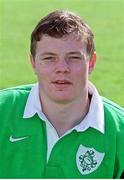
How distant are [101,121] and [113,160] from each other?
0.77 feet

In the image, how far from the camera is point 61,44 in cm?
397

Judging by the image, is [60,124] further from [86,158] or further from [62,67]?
[62,67]

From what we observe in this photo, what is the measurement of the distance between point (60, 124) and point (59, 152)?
0.20 m

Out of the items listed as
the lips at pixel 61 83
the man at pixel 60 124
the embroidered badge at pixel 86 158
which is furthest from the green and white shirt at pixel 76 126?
the lips at pixel 61 83

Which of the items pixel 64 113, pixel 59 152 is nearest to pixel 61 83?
pixel 64 113

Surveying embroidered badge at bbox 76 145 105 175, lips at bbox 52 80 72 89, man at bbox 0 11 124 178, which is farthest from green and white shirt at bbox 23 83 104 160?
lips at bbox 52 80 72 89

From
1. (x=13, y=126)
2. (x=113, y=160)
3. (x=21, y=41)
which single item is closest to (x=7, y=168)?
(x=13, y=126)

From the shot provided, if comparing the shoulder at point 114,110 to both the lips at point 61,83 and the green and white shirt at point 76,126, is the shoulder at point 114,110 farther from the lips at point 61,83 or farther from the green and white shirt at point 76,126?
the lips at point 61,83

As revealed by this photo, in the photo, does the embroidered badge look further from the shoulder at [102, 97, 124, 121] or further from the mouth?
the mouth

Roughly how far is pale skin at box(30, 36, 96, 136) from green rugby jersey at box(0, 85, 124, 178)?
5.1 inches

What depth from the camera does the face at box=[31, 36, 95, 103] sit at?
3.94 meters

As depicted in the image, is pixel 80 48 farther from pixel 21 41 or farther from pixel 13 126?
pixel 21 41

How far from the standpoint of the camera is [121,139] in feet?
13.3

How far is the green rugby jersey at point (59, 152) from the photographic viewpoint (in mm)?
4004
